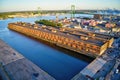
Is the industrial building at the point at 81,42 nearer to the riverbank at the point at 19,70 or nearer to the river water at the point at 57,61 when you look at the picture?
the river water at the point at 57,61

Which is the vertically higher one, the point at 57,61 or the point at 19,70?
the point at 19,70

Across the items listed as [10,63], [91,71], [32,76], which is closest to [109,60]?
[91,71]

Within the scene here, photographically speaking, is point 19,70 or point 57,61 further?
point 57,61

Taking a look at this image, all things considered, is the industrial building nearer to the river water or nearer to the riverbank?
the river water

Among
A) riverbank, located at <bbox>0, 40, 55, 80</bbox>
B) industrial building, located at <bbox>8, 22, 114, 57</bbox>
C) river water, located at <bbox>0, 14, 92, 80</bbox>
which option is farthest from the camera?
industrial building, located at <bbox>8, 22, 114, 57</bbox>

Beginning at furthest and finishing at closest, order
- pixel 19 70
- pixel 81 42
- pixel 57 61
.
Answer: pixel 81 42 → pixel 57 61 → pixel 19 70

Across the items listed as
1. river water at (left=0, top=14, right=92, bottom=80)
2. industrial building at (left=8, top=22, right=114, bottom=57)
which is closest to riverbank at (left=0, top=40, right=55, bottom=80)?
river water at (left=0, top=14, right=92, bottom=80)

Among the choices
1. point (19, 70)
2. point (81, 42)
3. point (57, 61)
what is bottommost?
point (57, 61)

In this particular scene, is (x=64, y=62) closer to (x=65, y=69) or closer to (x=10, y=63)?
(x=65, y=69)

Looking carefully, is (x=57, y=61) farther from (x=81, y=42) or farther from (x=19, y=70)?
(x=19, y=70)

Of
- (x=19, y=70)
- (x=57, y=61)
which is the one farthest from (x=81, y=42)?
(x=19, y=70)

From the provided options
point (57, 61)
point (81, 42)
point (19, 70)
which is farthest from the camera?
point (81, 42)

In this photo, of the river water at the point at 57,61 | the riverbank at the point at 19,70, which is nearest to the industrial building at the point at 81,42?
the river water at the point at 57,61
